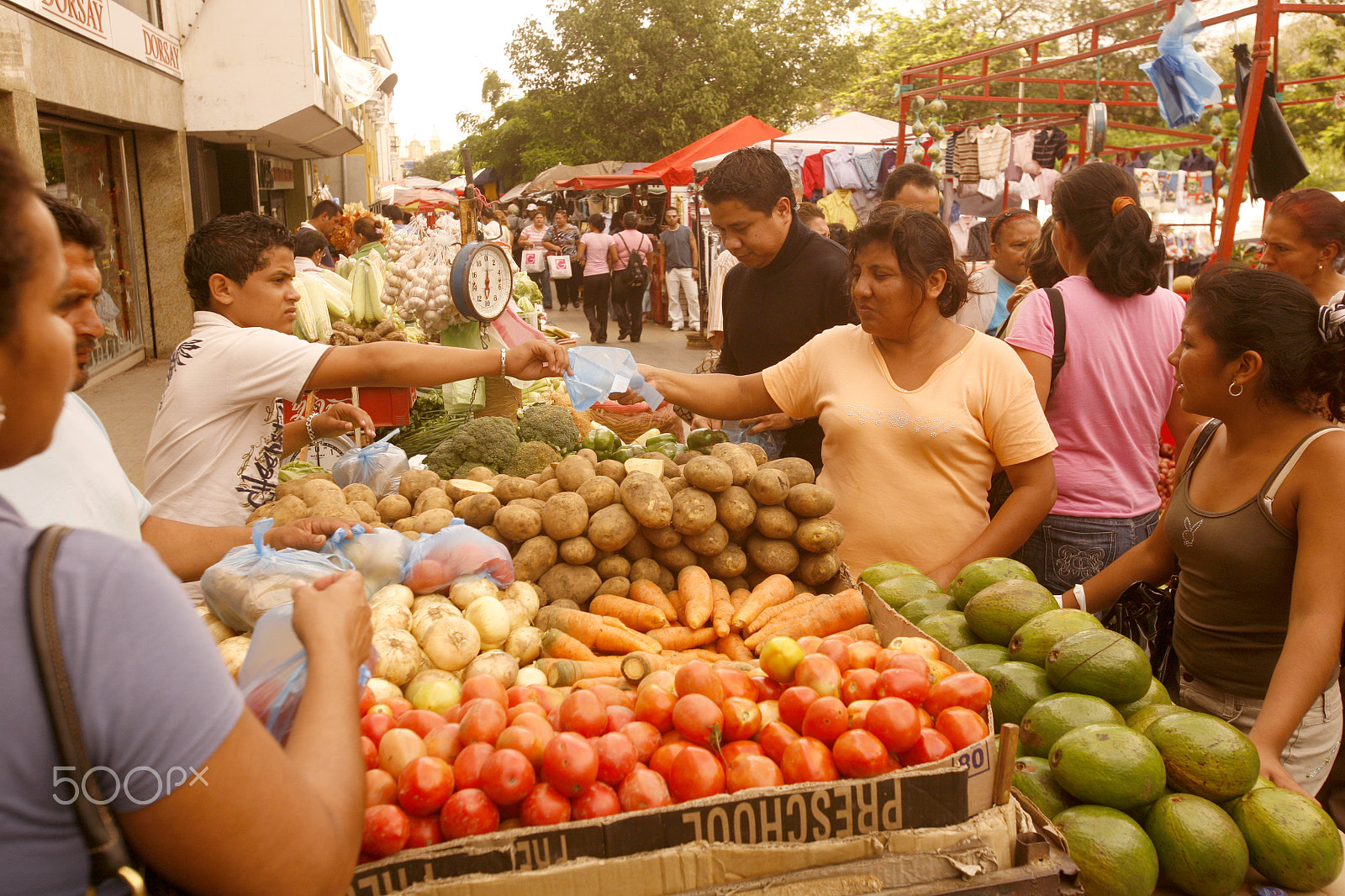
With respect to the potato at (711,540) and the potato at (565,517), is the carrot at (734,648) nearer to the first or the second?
the potato at (711,540)

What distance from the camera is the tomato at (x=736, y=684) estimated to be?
1939 millimetres

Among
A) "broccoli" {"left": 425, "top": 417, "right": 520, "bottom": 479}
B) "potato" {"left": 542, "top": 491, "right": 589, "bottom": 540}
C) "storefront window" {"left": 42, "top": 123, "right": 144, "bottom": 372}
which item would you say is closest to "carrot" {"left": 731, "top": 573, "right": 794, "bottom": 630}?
"potato" {"left": 542, "top": 491, "right": 589, "bottom": 540}

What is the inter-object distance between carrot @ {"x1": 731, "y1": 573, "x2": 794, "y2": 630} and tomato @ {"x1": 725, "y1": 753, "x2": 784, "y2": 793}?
97 cm

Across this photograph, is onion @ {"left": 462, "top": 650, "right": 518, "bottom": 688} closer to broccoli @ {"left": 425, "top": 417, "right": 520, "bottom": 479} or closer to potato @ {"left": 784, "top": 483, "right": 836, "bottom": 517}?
potato @ {"left": 784, "top": 483, "right": 836, "bottom": 517}

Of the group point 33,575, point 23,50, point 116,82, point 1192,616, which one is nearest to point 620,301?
point 116,82

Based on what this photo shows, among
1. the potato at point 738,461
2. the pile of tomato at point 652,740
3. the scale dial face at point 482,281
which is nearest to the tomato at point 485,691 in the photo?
the pile of tomato at point 652,740

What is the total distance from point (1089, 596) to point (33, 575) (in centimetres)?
279

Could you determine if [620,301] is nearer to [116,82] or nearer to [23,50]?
[116,82]

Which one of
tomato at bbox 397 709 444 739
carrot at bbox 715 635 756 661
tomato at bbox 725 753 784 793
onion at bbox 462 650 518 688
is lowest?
carrot at bbox 715 635 756 661

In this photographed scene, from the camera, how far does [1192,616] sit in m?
2.51

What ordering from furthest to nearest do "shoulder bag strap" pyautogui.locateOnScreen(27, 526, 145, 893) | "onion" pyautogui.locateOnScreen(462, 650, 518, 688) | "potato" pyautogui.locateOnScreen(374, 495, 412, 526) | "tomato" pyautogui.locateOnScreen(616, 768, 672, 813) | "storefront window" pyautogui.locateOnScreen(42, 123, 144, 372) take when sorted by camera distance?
"storefront window" pyautogui.locateOnScreen(42, 123, 144, 372), "potato" pyautogui.locateOnScreen(374, 495, 412, 526), "onion" pyautogui.locateOnScreen(462, 650, 518, 688), "tomato" pyautogui.locateOnScreen(616, 768, 672, 813), "shoulder bag strap" pyautogui.locateOnScreen(27, 526, 145, 893)

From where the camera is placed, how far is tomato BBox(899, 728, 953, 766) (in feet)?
5.76

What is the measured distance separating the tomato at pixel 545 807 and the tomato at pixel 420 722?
31cm

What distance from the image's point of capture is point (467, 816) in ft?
5.35
